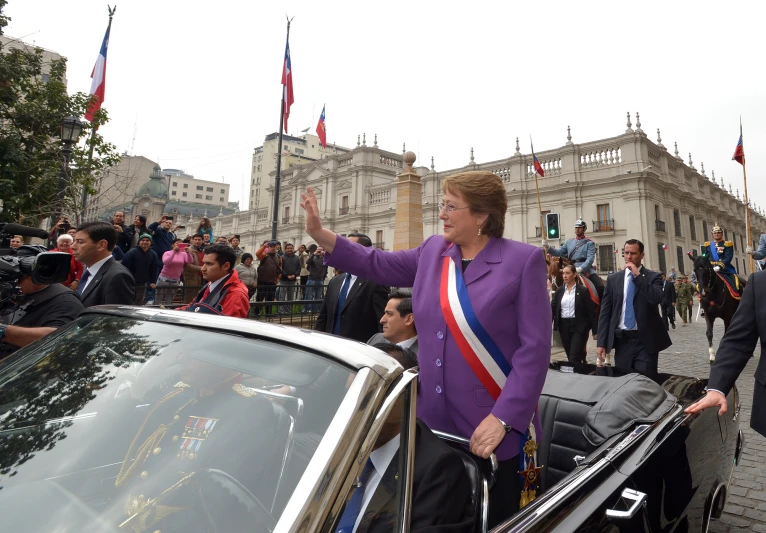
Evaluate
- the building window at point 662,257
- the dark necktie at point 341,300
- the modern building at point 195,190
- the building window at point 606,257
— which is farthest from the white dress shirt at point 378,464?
the modern building at point 195,190

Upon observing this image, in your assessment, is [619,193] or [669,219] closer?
[619,193]

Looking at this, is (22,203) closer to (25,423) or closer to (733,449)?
(25,423)

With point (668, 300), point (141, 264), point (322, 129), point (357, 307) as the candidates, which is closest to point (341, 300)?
point (357, 307)

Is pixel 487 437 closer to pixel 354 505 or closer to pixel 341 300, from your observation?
pixel 354 505

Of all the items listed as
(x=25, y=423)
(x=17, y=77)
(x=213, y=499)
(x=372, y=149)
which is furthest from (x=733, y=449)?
(x=372, y=149)

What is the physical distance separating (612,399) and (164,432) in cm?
224

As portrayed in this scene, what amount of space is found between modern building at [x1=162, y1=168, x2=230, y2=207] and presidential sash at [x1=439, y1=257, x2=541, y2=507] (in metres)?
106

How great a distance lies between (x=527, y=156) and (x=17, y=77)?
3193 cm

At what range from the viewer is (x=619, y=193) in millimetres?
32500

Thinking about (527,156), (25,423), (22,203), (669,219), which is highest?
(527,156)

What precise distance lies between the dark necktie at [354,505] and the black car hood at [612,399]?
1.52 m

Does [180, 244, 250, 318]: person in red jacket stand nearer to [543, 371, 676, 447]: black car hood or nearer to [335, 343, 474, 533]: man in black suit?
[543, 371, 676, 447]: black car hood

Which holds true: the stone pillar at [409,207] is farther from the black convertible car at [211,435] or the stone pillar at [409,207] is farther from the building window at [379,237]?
the building window at [379,237]

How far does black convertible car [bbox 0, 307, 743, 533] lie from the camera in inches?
42.5
